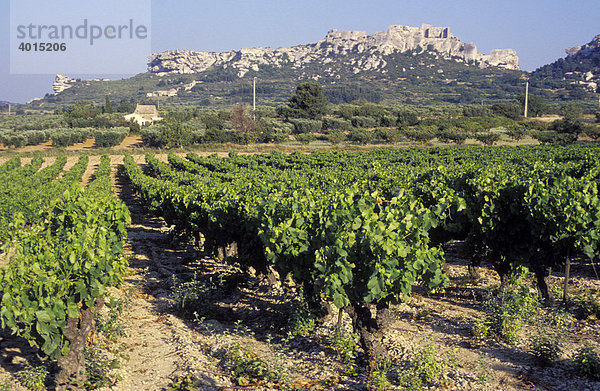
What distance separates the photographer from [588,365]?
260 inches

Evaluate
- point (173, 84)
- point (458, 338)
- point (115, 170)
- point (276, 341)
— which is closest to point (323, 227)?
point (276, 341)

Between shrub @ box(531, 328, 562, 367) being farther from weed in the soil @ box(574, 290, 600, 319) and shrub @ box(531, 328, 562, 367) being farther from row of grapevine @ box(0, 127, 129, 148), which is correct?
row of grapevine @ box(0, 127, 129, 148)

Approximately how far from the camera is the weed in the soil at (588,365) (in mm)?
6566

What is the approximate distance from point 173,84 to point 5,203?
187m

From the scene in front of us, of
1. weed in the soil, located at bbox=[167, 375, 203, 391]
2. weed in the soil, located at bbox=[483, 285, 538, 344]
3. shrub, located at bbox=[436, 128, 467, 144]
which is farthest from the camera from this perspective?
shrub, located at bbox=[436, 128, 467, 144]

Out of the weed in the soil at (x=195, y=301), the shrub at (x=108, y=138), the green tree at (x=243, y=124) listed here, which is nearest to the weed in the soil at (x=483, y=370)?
the weed in the soil at (x=195, y=301)

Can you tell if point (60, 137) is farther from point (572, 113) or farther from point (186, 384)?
point (572, 113)

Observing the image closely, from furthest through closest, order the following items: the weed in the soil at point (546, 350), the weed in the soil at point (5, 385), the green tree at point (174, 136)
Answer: the green tree at point (174, 136) → the weed in the soil at point (546, 350) → the weed in the soil at point (5, 385)

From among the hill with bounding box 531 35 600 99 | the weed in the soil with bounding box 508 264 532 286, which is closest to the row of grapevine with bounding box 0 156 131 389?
the weed in the soil with bounding box 508 264 532 286

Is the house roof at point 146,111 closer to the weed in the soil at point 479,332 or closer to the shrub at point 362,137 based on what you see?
the shrub at point 362,137

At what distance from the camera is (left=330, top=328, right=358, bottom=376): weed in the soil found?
23.5 ft

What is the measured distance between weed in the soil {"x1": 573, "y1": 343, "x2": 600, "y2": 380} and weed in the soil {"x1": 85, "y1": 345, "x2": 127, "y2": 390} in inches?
255

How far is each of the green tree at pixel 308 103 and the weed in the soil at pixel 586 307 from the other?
77333mm

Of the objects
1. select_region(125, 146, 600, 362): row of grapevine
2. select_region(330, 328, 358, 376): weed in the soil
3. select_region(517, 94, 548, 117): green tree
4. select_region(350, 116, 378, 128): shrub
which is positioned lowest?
select_region(330, 328, 358, 376): weed in the soil
